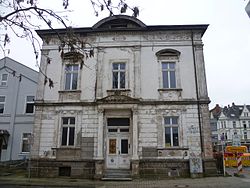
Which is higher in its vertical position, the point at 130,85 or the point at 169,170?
the point at 130,85

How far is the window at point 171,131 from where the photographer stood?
15.8 meters

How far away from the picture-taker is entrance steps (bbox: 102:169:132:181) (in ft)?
48.0

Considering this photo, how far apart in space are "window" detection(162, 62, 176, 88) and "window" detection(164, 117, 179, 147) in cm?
230

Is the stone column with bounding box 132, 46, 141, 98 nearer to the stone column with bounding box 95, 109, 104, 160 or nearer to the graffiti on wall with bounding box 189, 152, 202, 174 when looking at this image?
the stone column with bounding box 95, 109, 104, 160

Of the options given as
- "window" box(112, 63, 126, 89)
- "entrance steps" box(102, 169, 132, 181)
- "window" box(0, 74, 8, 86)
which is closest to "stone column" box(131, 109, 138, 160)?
"entrance steps" box(102, 169, 132, 181)

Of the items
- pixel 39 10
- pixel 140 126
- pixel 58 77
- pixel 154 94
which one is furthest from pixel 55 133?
pixel 39 10

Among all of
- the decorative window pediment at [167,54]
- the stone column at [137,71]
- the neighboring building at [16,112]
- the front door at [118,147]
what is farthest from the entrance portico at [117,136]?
the neighboring building at [16,112]

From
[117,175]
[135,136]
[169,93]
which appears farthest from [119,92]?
[117,175]

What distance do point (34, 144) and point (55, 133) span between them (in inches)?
59.3

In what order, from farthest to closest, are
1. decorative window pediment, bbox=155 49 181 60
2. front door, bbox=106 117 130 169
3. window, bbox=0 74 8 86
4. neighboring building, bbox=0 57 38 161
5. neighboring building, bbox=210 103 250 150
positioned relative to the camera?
neighboring building, bbox=210 103 250 150, window, bbox=0 74 8 86, neighboring building, bbox=0 57 38 161, decorative window pediment, bbox=155 49 181 60, front door, bbox=106 117 130 169

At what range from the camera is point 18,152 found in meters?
22.7

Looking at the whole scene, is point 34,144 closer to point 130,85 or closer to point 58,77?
point 58,77

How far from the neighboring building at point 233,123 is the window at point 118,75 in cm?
5785

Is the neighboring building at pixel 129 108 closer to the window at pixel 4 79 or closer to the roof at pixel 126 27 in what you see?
the roof at pixel 126 27
